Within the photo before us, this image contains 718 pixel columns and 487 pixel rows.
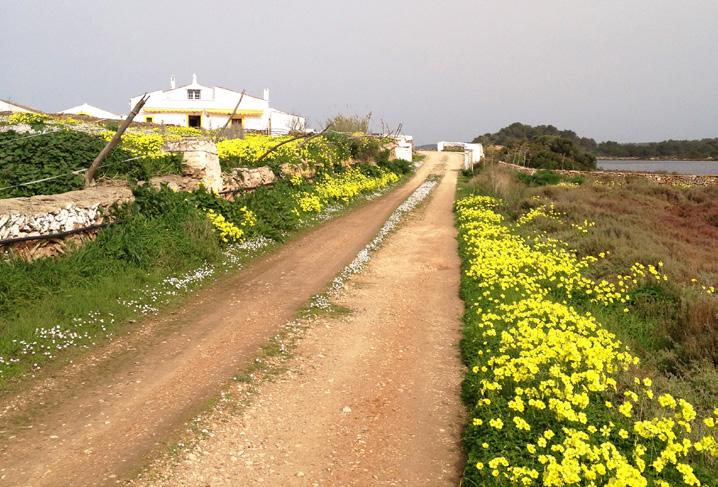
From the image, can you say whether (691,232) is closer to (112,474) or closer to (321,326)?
(321,326)

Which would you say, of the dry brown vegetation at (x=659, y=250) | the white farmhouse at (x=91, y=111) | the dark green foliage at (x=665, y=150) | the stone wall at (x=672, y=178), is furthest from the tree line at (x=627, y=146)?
the white farmhouse at (x=91, y=111)

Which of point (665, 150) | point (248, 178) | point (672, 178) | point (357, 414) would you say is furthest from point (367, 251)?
point (665, 150)

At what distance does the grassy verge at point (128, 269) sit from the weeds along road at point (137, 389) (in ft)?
1.63

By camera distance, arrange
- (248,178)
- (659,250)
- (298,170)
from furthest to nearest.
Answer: (298,170)
(248,178)
(659,250)

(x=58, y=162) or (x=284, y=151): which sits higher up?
(x=284, y=151)

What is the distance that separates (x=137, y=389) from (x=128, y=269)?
373 centimetres

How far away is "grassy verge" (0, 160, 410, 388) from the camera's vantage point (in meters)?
6.42

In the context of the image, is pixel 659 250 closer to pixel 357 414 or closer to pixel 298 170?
pixel 357 414

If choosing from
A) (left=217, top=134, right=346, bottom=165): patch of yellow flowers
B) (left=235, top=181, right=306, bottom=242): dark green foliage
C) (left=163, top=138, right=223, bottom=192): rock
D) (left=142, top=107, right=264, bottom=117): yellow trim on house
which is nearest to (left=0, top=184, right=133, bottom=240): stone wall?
(left=163, top=138, right=223, bottom=192): rock

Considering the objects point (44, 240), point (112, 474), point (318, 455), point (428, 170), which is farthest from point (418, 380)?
point (428, 170)

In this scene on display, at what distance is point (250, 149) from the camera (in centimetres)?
1681

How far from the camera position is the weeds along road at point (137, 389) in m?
4.19

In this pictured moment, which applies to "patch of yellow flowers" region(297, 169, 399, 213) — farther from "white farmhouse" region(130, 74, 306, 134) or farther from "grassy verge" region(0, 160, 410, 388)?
"white farmhouse" region(130, 74, 306, 134)

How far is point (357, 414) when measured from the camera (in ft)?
17.1
